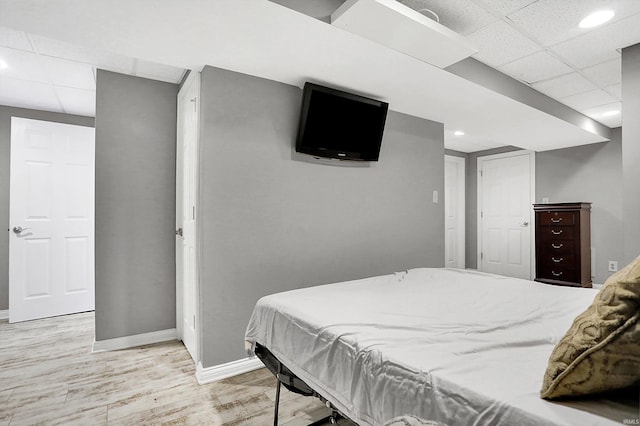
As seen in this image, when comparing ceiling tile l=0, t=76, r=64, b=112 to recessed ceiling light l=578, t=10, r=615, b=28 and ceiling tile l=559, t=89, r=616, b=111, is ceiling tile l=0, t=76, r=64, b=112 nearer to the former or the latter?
recessed ceiling light l=578, t=10, r=615, b=28

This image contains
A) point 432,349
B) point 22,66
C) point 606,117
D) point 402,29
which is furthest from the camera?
point 606,117

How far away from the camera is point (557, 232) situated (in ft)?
14.8

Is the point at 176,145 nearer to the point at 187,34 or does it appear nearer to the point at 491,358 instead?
the point at 187,34

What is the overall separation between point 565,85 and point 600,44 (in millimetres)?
802

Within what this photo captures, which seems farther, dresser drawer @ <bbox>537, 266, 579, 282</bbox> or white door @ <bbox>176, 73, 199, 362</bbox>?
dresser drawer @ <bbox>537, 266, 579, 282</bbox>

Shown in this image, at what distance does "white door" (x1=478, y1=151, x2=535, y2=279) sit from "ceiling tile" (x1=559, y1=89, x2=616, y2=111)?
72.3 inches

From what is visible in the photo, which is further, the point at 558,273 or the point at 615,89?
the point at 558,273

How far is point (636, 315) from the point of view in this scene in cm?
66

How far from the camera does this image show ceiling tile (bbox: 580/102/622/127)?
3803 millimetres

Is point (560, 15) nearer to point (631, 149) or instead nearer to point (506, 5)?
point (506, 5)

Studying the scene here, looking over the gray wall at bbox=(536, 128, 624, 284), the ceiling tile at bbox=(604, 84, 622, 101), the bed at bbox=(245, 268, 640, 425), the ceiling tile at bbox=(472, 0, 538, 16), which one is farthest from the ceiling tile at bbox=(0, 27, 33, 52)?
the gray wall at bbox=(536, 128, 624, 284)

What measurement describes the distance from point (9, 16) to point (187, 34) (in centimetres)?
90

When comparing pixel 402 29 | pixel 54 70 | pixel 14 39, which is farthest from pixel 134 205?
pixel 402 29

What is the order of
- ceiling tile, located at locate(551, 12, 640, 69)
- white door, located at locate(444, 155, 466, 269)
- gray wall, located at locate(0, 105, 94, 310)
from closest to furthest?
1. ceiling tile, located at locate(551, 12, 640, 69)
2. gray wall, located at locate(0, 105, 94, 310)
3. white door, located at locate(444, 155, 466, 269)
